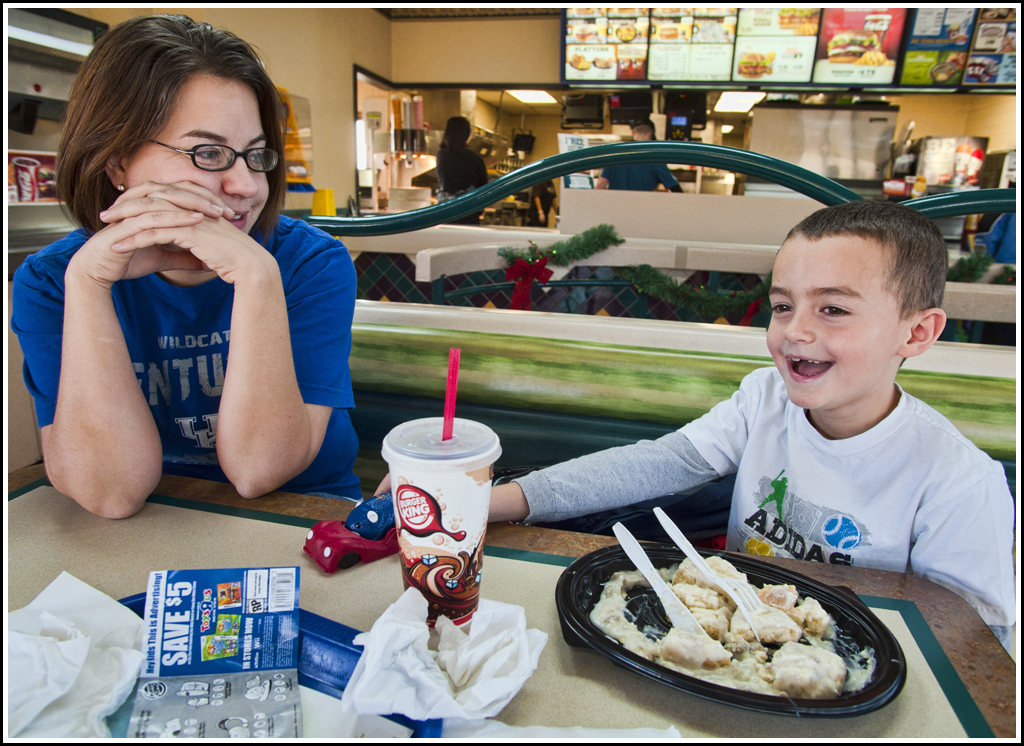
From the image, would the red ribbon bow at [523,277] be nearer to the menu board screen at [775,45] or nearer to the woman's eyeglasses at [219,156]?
the woman's eyeglasses at [219,156]

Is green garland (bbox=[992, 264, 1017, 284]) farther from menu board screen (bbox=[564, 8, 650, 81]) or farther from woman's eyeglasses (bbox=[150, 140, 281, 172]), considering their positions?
menu board screen (bbox=[564, 8, 650, 81])

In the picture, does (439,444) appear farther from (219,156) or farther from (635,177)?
(635,177)

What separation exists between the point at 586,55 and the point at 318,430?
6478 mm

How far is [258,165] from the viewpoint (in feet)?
3.46

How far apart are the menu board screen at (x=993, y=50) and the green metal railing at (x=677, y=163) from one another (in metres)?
5.96

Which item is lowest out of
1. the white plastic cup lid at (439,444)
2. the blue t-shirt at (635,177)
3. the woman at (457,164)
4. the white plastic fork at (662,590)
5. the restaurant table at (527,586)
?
the restaurant table at (527,586)

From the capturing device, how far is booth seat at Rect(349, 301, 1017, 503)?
1264mm

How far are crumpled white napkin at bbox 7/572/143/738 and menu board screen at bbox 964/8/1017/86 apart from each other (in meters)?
7.60

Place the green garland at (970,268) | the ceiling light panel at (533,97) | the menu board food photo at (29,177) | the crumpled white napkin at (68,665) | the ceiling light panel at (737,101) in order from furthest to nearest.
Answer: the ceiling light panel at (533,97)
the ceiling light panel at (737,101)
the menu board food photo at (29,177)
the green garland at (970,268)
the crumpled white napkin at (68,665)

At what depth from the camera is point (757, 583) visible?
0.73 m

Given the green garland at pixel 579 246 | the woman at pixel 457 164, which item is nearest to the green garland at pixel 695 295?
the green garland at pixel 579 246

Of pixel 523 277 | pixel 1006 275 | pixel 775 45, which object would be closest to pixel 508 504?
pixel 523 277

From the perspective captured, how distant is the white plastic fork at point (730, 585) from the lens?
66cm

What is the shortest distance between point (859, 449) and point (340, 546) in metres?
0.81
